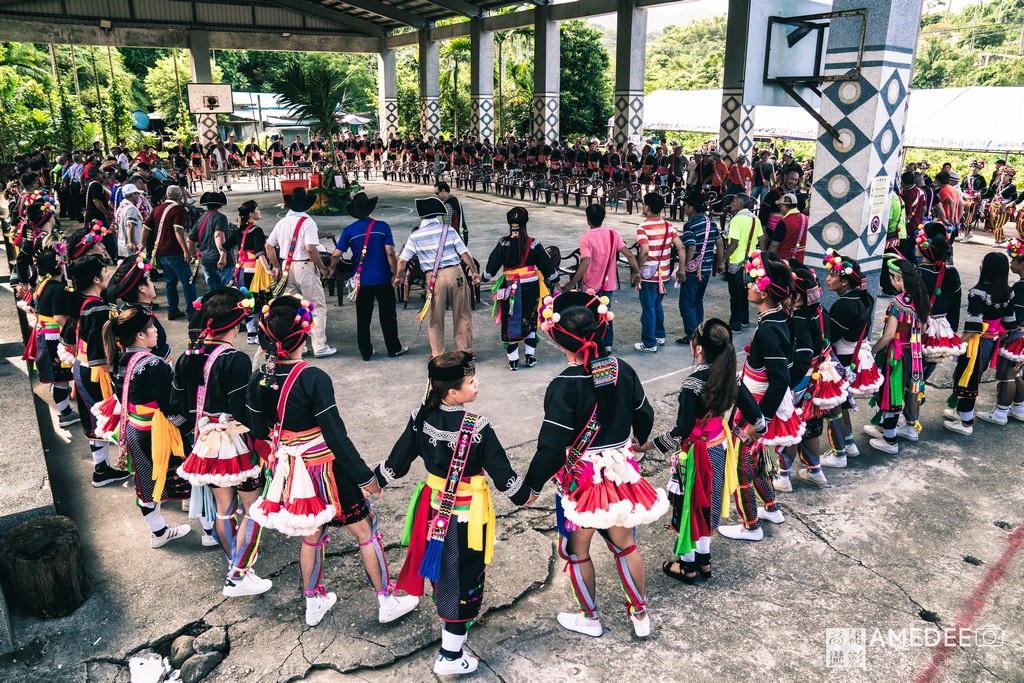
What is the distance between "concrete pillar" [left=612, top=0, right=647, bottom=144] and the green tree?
10.3 metres

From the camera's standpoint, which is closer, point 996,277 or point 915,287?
point 915,287

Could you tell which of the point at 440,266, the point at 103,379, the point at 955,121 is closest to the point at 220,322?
the point at 103,379

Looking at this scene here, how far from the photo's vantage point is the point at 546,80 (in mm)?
22266

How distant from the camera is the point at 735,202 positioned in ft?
25.1

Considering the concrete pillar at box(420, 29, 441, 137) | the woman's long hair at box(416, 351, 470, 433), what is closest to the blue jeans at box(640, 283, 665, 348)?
the woman's long hair at box(416, 351, 470, 433)

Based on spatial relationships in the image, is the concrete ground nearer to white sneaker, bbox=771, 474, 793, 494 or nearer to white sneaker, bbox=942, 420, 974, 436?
white sneaker, bbox=771, 474, 793, 494

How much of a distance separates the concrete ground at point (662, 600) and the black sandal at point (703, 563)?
0.22ft

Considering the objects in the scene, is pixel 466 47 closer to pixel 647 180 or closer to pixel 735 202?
pixel 647 180

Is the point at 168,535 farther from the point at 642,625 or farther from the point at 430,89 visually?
the point at 430,89

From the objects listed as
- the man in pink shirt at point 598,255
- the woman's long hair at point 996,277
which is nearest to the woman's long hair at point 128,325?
the man in pink shirt at point 598,255

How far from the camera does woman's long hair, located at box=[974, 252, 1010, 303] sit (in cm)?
534

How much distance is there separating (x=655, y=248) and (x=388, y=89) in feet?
83.4

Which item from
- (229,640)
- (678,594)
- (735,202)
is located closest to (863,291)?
(678,594)

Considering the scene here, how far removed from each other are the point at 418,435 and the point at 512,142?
2012 cm
